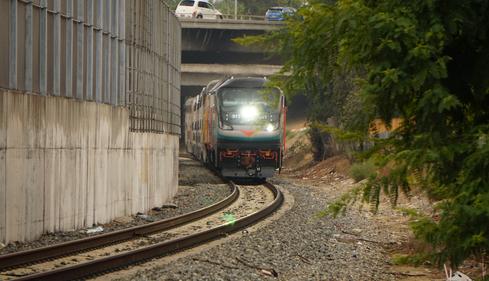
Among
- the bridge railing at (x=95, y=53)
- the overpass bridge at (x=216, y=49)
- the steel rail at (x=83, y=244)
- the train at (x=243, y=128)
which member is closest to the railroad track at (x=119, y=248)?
the steel rail at (x=83, y=244)

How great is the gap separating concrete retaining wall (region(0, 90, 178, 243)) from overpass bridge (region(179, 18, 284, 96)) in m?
33.7

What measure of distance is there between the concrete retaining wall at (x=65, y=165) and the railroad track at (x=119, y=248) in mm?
1299

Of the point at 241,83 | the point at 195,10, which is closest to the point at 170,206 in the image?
the point at 241,83

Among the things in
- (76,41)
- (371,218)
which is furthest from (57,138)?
(371,218)

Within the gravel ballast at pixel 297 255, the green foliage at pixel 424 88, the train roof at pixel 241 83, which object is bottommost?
the gravel ballast at pixel 297 255

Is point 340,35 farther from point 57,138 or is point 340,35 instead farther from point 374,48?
point 57,138

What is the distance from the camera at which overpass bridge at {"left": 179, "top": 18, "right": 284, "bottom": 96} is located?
5516cm

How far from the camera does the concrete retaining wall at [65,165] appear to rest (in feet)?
44.5

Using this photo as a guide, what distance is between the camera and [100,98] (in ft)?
59.9

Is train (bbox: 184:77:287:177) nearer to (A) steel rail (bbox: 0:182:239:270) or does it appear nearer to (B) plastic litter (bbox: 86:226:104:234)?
(A) steel rail (bbox: 0:182:239:270)

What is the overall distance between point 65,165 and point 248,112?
14.7 metres

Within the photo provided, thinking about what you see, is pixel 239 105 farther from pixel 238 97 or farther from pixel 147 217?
pixel 147 217

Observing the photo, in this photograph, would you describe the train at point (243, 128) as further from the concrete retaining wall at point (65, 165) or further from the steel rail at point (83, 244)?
the steel rail at point (83, 244)

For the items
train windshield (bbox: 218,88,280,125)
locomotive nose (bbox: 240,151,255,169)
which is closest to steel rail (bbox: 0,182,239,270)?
train windshield (bbox: 218,88,280,125)
